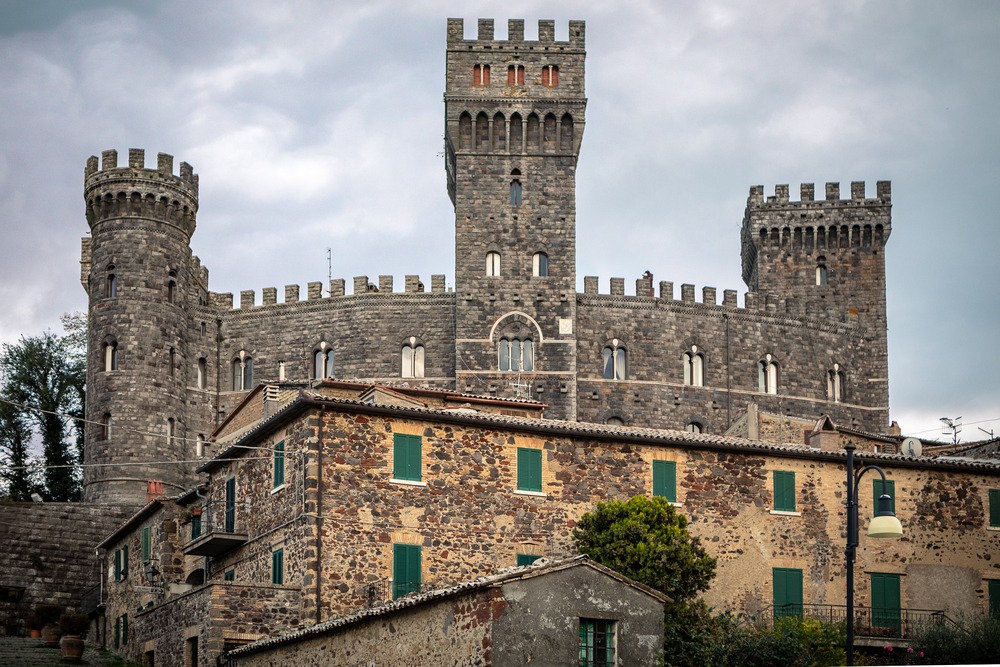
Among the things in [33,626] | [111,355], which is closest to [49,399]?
[111,355]

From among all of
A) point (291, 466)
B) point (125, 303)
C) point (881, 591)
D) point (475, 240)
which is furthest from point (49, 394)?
point (881, 591)

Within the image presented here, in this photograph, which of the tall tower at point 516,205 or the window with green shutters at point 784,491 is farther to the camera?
the tall tower at point 516,205

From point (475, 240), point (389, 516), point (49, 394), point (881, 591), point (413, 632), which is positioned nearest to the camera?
point (413, 632)

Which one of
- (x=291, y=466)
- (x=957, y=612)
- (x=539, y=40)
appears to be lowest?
(x=957, y=612)

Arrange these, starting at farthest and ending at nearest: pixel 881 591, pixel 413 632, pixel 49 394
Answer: pixel 49 394
pixel 881 591
pixel 413 632

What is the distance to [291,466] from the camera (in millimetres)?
35125

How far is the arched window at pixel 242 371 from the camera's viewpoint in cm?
6531

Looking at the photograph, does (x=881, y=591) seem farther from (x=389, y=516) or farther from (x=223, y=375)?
(x=223, y=375)

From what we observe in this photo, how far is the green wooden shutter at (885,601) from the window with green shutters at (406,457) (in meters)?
10.8

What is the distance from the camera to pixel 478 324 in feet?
202

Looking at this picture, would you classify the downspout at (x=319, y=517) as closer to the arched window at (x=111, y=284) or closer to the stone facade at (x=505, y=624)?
the stone facade at (x=505, y=624)

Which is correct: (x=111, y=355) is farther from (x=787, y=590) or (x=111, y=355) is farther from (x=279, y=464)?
(x=787, y=590)

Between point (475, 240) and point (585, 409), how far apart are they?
7.38 metres

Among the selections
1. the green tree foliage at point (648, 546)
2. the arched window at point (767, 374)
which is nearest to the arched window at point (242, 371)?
the arched window at point (767, 374)
